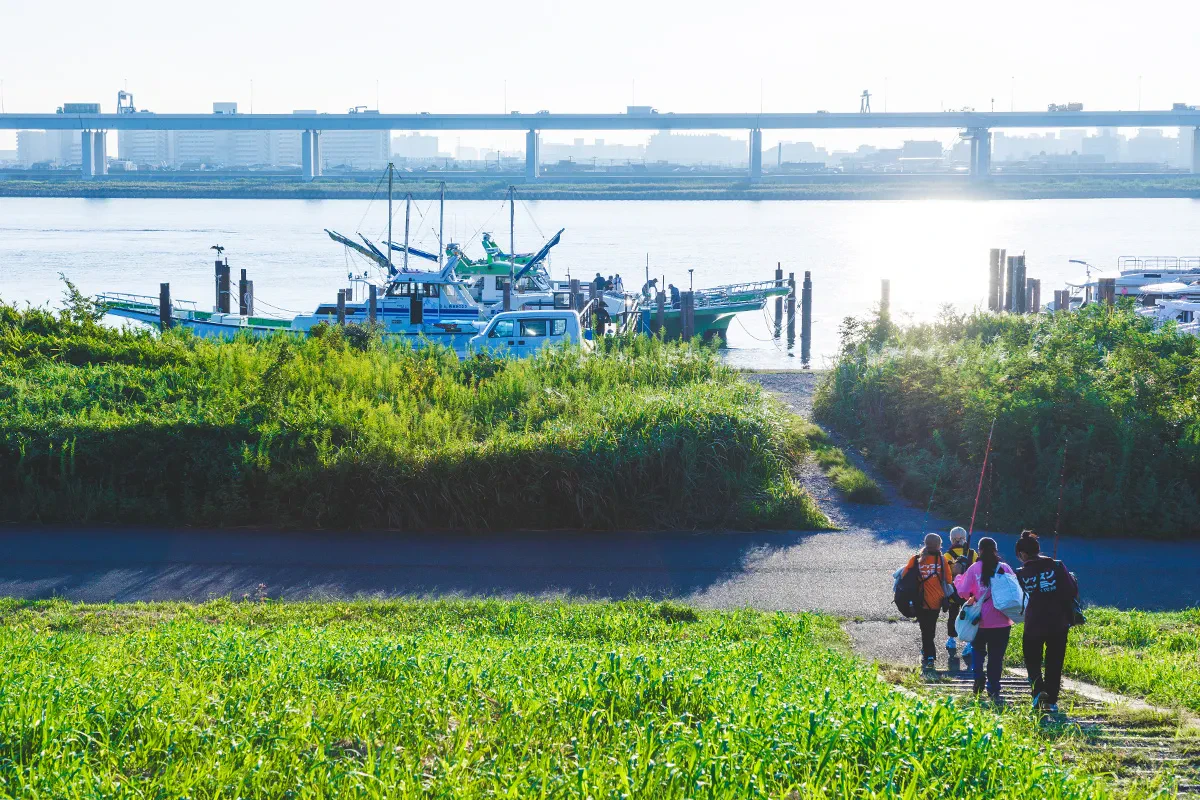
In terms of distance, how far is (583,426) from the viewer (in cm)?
1564

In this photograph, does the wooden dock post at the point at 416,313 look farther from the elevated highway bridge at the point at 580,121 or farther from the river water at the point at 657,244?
the elevated highway bridge at the point at 580,121

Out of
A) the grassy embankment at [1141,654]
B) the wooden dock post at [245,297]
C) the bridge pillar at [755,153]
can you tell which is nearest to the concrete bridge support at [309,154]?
the bridge pillar at [755,153]

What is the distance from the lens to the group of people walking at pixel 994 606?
821cm

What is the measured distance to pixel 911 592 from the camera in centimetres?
986

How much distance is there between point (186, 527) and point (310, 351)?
5586 millimetres

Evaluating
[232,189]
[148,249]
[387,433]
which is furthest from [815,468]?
[232,189]

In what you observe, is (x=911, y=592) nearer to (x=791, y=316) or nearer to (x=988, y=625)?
(x=988, y=625)

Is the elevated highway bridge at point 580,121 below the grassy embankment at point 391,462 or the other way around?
the other way around

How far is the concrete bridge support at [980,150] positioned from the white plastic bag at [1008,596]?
469 ft

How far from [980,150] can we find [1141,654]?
474 ft

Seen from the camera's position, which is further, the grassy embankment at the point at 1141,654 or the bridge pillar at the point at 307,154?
the bridge pillar at the point at 307,154

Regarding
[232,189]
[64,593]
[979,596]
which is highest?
[232,189]

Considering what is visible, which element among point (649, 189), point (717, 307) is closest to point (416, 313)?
point (717, 307)

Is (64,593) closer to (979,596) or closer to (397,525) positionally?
(397,525)
